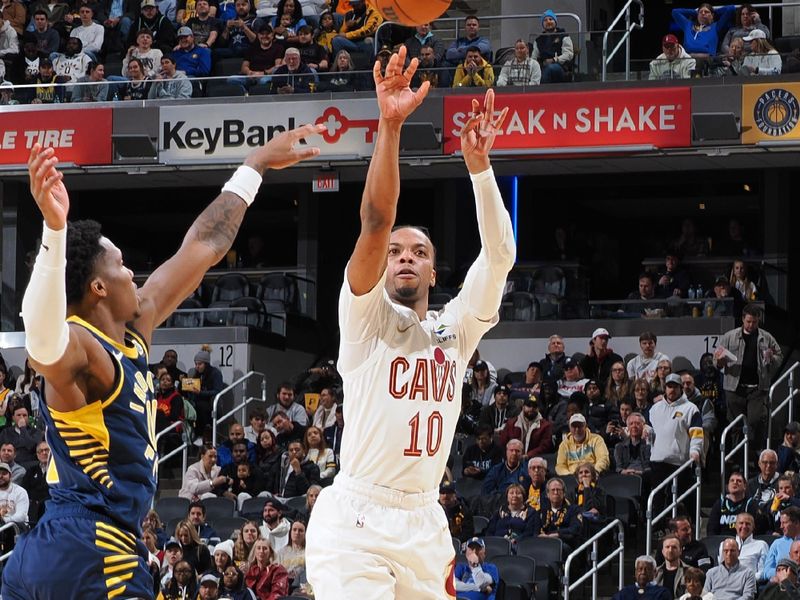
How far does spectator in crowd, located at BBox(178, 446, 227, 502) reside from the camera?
17281mm

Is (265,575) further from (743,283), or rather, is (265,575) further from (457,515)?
(743,283)

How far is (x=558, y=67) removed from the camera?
782 inches

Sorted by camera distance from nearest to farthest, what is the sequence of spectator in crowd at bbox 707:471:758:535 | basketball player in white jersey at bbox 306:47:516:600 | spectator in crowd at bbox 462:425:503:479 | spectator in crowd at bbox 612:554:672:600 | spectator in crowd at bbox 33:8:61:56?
basketball player in white jersey at bbox 306:47:516:600 < spectator in crowd at bbox 612:554:672:600 < spectator in crowd at bbox 707:471:758:535 < spectator in crowd at bbox 462:425:503:479 < spectator in crowd at bbox 33:8:61:56

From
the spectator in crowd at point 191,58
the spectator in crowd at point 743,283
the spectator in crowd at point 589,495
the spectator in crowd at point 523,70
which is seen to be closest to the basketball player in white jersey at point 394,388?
the spectator in crowd at point 589,495

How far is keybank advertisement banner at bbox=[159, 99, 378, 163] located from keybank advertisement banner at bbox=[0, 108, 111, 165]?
94 cm

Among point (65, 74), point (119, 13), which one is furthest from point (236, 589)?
point (119, 13)

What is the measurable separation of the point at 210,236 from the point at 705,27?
609 inches

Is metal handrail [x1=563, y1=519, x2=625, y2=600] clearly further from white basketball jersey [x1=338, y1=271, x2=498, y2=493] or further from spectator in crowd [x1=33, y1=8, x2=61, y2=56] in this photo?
spectator in crowd [x1=33, y1=8, x2=61, y2=56]

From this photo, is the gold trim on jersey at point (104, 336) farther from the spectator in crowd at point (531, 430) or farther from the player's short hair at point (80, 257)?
the spectator in crowd at point (531, 430)

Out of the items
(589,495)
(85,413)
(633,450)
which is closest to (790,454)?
(633,450)

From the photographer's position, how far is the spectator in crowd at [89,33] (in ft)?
74.7

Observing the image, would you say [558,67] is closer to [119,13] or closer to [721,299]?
[721,299]

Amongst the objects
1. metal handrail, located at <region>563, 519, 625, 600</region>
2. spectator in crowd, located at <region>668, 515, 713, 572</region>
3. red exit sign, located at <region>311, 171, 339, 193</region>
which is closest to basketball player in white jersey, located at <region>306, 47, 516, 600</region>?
spectator in crowd, located at <region>668, 515, 713, 572</region>

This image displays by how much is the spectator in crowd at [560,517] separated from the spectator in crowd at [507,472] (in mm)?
728
